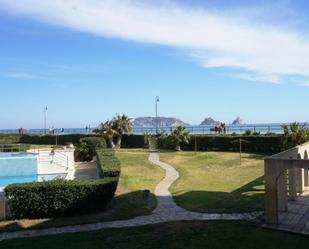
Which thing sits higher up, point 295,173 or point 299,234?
point 295,173

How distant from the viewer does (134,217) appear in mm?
13141

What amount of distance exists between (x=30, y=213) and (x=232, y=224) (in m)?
6.92

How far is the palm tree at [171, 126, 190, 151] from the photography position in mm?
33250

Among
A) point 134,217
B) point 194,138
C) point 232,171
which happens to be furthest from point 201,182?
point 194,138

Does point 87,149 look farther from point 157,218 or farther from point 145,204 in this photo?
point 157,218

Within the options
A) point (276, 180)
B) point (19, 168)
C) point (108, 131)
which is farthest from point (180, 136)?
point (276, 180)

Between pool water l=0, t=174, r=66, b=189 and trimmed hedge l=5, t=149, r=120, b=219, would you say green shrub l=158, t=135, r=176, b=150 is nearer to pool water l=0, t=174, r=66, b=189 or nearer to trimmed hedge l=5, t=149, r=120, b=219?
pool water l=0, t=174, r=66, b=189

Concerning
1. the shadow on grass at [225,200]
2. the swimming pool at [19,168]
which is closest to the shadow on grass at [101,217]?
the shadow on grass at [225,200]

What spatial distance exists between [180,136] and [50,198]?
21.2 m

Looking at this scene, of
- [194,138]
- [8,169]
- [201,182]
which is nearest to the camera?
[201,182]

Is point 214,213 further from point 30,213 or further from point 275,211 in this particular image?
point 30,213

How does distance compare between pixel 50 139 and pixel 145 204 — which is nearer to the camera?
pixel 145 204

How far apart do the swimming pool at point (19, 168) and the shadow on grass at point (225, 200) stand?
11796 mm

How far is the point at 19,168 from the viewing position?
27531 millimetres
